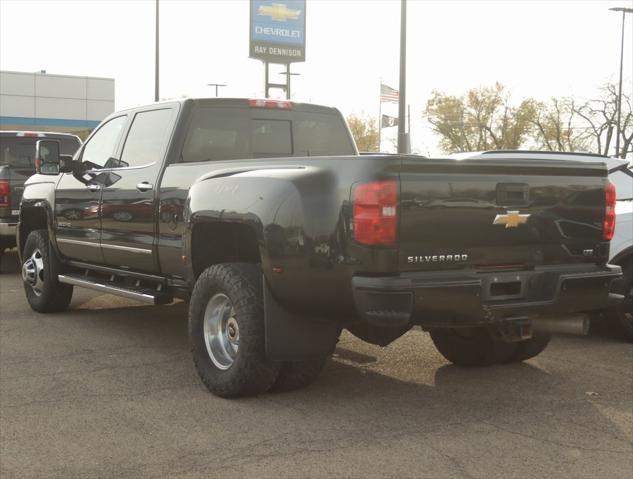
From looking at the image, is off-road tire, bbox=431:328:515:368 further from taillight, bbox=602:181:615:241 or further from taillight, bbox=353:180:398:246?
taillight, bbox=353:180:398:246

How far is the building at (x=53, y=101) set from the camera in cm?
4534

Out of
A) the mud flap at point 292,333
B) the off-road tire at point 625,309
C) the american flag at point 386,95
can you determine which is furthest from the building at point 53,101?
the mud flap at point 292,333

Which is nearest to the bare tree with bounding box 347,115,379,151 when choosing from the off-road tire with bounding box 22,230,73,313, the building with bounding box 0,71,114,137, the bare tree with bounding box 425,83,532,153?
the bare tree with bounding box 425,83,532,153

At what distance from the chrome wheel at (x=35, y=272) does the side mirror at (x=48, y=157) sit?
973 millimetres

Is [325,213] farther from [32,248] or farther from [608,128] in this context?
[608,128]

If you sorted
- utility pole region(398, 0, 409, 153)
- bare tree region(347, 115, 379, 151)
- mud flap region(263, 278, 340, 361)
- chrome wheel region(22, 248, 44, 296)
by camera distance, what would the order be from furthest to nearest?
1. bare tree region(347, 115, 379, 151)
2. utility pole region(398, 0, 409, 153)
3. chrome wheel region(22, 248, 44, 296)
4. mud flap region(263, 278, 340, 361)

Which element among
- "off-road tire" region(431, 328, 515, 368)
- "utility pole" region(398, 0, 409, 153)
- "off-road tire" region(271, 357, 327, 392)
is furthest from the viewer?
"utility pole" region(398, 0, 409, 153)

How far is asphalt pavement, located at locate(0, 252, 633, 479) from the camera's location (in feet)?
13.0

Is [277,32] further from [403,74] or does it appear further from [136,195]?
[136,195]

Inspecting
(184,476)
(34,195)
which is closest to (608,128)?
(34,195)

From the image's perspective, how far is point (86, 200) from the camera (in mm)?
7180

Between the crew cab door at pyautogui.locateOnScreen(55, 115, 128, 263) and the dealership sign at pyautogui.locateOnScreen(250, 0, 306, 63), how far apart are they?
4297 centimetres

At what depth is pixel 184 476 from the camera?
3.81 m

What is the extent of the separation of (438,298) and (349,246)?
527 mm
